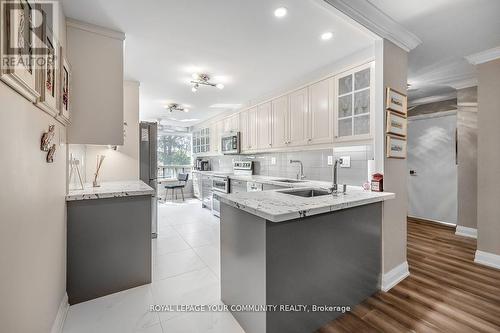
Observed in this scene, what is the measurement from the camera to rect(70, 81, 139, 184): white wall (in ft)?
9.34

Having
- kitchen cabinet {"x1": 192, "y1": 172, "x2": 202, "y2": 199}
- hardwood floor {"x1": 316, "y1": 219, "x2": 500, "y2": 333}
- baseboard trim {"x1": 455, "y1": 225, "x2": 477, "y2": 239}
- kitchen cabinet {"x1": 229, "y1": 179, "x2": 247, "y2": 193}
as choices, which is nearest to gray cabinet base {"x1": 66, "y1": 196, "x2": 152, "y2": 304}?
hardwood floor {"x1": 316, "y1": 219, "x2": 500, "y2": 333}

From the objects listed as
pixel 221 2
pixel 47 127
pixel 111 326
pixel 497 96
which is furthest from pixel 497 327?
pixel 47 127

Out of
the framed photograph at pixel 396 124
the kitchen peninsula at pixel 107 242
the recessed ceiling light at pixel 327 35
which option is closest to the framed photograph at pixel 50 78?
the kitchen peninsula at pixel 107 242

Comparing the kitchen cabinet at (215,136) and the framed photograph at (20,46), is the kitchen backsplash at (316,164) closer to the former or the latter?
the kitchen cabinet at (215,136)

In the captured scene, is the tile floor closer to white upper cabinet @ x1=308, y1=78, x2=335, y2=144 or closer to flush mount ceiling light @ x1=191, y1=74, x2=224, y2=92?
white upper cabinet @ x1=308, y1=78, x2=335, y2=144

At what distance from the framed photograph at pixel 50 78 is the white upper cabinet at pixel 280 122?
2.69m

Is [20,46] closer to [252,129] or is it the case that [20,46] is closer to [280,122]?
[280,122]

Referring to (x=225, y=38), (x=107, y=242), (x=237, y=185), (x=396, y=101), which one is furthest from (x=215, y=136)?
(x=396, y=101)

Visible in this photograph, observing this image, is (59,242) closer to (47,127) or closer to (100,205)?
(100,205)

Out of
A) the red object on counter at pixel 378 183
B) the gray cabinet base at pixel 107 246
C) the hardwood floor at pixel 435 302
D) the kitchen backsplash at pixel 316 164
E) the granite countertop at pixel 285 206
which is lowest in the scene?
the hardwood floor at pixel 435 302

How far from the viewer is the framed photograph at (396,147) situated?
83.7 inches

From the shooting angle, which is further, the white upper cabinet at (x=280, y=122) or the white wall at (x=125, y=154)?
the white upper cabinet at (x=280, y=122)

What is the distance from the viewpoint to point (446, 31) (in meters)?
2.10

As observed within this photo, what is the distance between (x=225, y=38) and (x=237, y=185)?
2.60m
